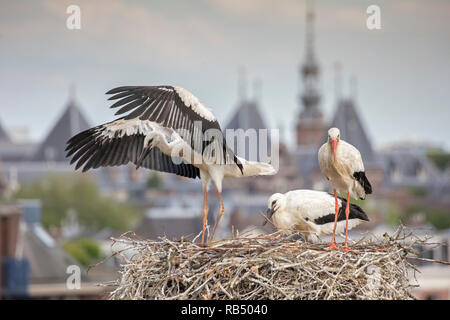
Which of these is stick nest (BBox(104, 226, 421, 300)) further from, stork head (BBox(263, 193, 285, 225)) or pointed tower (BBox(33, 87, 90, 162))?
pointed tower (BBox(33, 87, 90, 162))

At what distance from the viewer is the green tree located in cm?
10294

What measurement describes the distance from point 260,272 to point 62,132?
113 metres

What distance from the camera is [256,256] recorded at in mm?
6781

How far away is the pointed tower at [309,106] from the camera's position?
12362cm

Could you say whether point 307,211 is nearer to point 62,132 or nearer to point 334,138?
point 334,138

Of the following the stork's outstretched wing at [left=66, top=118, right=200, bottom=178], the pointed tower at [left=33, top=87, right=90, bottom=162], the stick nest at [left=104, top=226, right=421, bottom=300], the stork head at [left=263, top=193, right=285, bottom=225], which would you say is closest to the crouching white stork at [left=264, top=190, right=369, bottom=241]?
the stork head at [left=263, top=193, right=285, bottom=225]

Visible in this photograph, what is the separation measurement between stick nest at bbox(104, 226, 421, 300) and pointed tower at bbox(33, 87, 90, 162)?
346 ft

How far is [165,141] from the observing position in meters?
8.00

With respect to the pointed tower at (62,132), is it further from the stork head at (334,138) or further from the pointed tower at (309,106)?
the stork head at (334,138)

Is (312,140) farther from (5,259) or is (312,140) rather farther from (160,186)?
(5,259)

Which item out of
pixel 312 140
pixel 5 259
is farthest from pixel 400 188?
pixel 5 259

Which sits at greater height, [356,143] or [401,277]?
[356,143]
